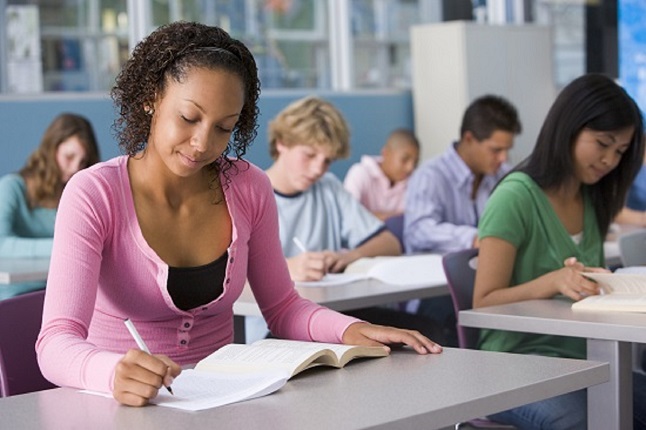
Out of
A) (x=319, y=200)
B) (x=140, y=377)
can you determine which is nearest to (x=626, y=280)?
(x=140, y=377)

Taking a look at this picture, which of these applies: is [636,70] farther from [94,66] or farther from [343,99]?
[94,66]

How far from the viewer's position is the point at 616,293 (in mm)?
2859

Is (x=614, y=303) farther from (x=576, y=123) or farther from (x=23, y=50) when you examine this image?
(x=23, y=50)

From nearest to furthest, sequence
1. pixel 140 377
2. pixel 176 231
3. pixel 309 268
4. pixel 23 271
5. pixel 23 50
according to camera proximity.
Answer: pixel 140 377 → pixel 176 231 → pixel 309 268 → pixel 23 271 → pixel 23 50

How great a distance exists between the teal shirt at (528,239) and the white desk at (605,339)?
41cm

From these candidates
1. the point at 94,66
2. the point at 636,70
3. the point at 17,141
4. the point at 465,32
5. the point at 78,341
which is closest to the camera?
the point at 78,341

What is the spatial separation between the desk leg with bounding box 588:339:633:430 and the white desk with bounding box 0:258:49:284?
2.12m

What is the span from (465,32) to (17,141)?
3248 mm

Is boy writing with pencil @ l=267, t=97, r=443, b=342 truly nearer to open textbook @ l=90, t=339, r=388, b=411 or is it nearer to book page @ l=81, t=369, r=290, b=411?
open textbook @ l=90, t=339, r=388, b=411

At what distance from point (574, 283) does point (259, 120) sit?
471 centimetres

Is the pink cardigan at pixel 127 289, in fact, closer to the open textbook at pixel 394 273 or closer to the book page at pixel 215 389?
the book page at pixel 215 389

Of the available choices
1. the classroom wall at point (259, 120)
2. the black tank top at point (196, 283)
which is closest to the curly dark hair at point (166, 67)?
the black tank top at point (196, 283)

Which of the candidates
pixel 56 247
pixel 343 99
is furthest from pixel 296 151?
pixel 343 99

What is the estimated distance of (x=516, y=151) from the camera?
833 centimetres
